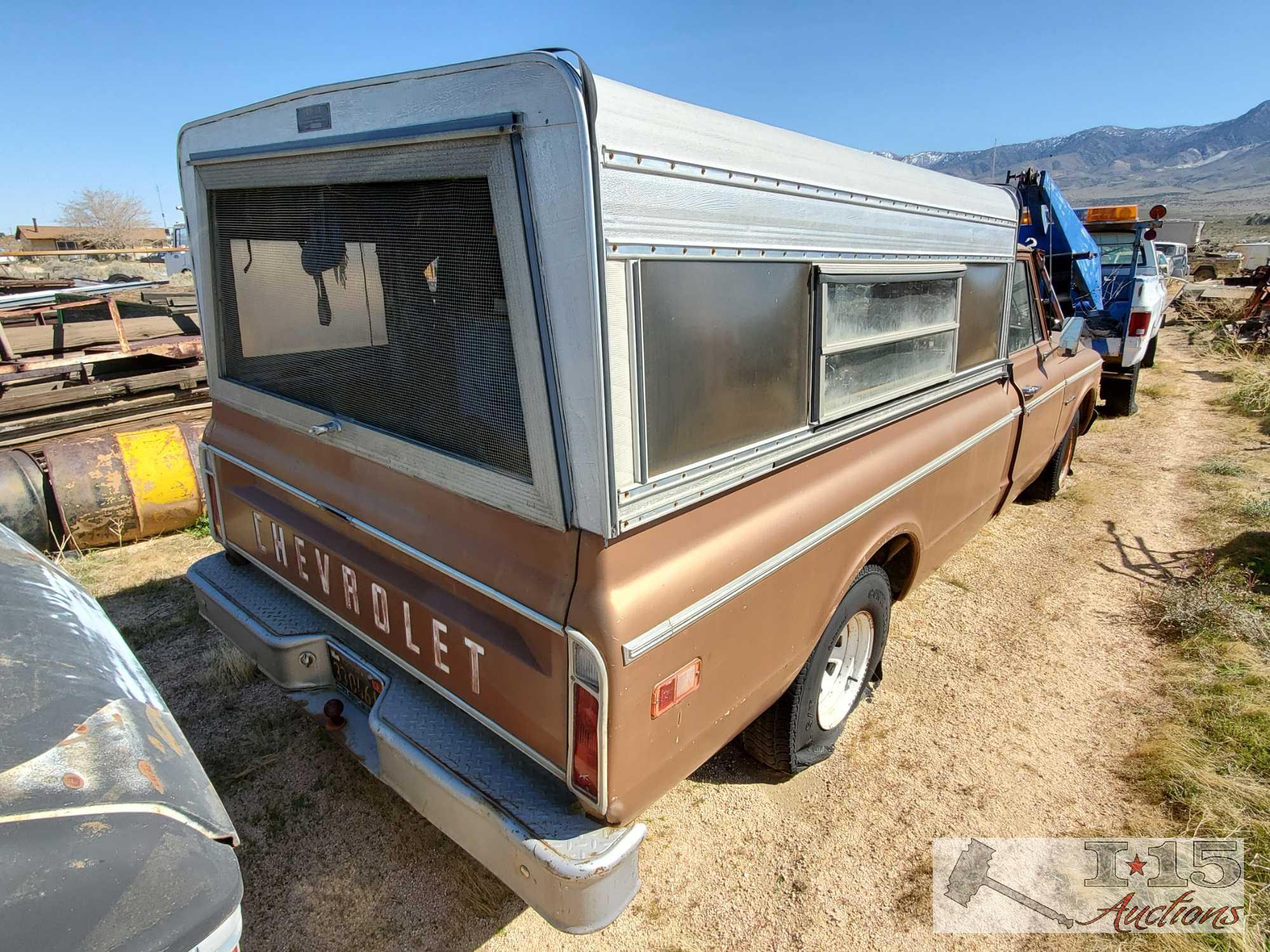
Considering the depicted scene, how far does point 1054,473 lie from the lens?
5.66 metres

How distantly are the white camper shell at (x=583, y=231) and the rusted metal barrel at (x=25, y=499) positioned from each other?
10.9 ft

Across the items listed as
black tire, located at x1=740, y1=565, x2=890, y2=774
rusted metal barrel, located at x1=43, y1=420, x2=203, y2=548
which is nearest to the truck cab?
black tire, located at x1=740, y1=565, x2=890, y2=774

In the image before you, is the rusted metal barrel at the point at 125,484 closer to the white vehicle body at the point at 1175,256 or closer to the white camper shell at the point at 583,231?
the white camper shell at the point at 583,231

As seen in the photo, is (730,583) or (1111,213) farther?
(1111,213)

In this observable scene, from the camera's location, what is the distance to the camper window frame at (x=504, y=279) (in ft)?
5.22

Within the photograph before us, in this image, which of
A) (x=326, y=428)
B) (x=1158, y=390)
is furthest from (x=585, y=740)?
(x=1158, y=390)

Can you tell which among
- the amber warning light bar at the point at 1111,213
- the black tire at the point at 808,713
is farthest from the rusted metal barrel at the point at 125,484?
the amber warning light bar at the point at 1111,213

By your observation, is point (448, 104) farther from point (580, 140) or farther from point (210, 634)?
point (210, 634)

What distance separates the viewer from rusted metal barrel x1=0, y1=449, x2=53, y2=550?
178 inches

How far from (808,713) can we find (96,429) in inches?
236

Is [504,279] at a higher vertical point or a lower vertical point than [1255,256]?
lower

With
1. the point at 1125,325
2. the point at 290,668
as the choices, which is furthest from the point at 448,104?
the point at 1125,325

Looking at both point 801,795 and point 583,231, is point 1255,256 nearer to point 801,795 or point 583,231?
point 801,795
